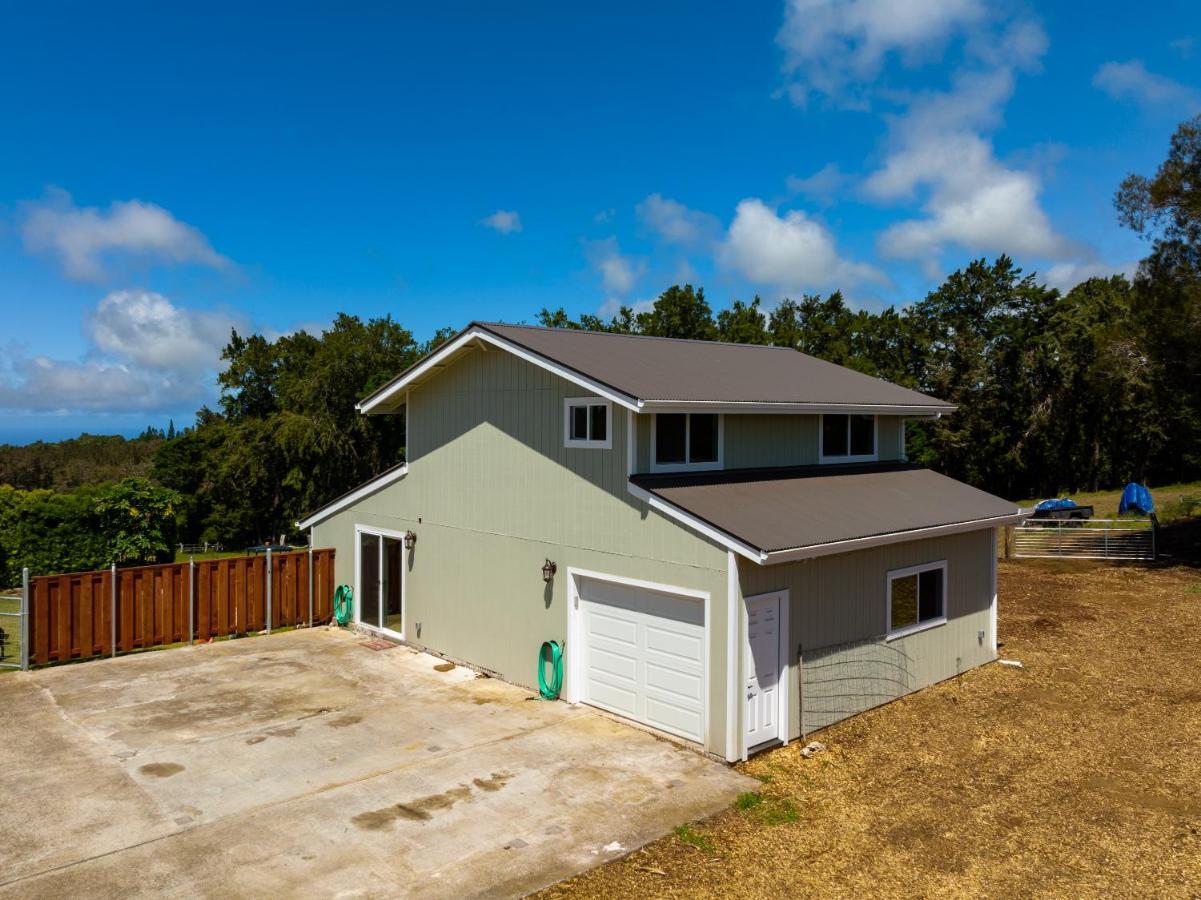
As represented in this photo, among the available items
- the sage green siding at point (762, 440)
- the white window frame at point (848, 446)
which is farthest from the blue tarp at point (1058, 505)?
the sage green siding at point (762, 440)

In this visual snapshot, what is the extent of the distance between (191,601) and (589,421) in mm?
9335

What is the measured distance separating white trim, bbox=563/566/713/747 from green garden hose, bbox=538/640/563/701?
160 mm

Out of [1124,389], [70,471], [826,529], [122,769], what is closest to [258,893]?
[122,769]

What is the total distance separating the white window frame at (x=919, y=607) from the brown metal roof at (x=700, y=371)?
3.16 metres

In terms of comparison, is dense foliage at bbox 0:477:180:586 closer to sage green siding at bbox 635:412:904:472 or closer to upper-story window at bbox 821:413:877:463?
sage green siding at bbox 635:412:904:472

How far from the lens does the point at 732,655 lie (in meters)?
10.2

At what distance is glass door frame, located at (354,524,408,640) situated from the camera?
53.8 feet

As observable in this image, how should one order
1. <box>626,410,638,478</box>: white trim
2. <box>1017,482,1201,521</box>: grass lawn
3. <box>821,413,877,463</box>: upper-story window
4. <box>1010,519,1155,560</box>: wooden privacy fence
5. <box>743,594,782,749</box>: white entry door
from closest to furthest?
1. <box>743,594,782,749</box>: white entry door
2. <box>626,410,638,478</box>: white trim
3. <box>821,413,877,463</box>: upper-story window
4. <box>1010,519,1155,560</box>: wooden privacy fence
5. <box>1017,482,1201,521</box>: grass lawn

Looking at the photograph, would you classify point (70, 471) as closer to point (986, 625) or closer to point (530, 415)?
point (530, 415)

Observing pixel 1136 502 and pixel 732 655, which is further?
pixel 1136 502

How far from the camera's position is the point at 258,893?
723 cm

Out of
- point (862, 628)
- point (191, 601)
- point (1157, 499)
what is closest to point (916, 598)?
point (862, 628)

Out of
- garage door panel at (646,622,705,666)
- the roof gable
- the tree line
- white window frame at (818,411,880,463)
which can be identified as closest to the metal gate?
the roof gable

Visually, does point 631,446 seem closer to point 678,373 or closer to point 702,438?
point 702,438
